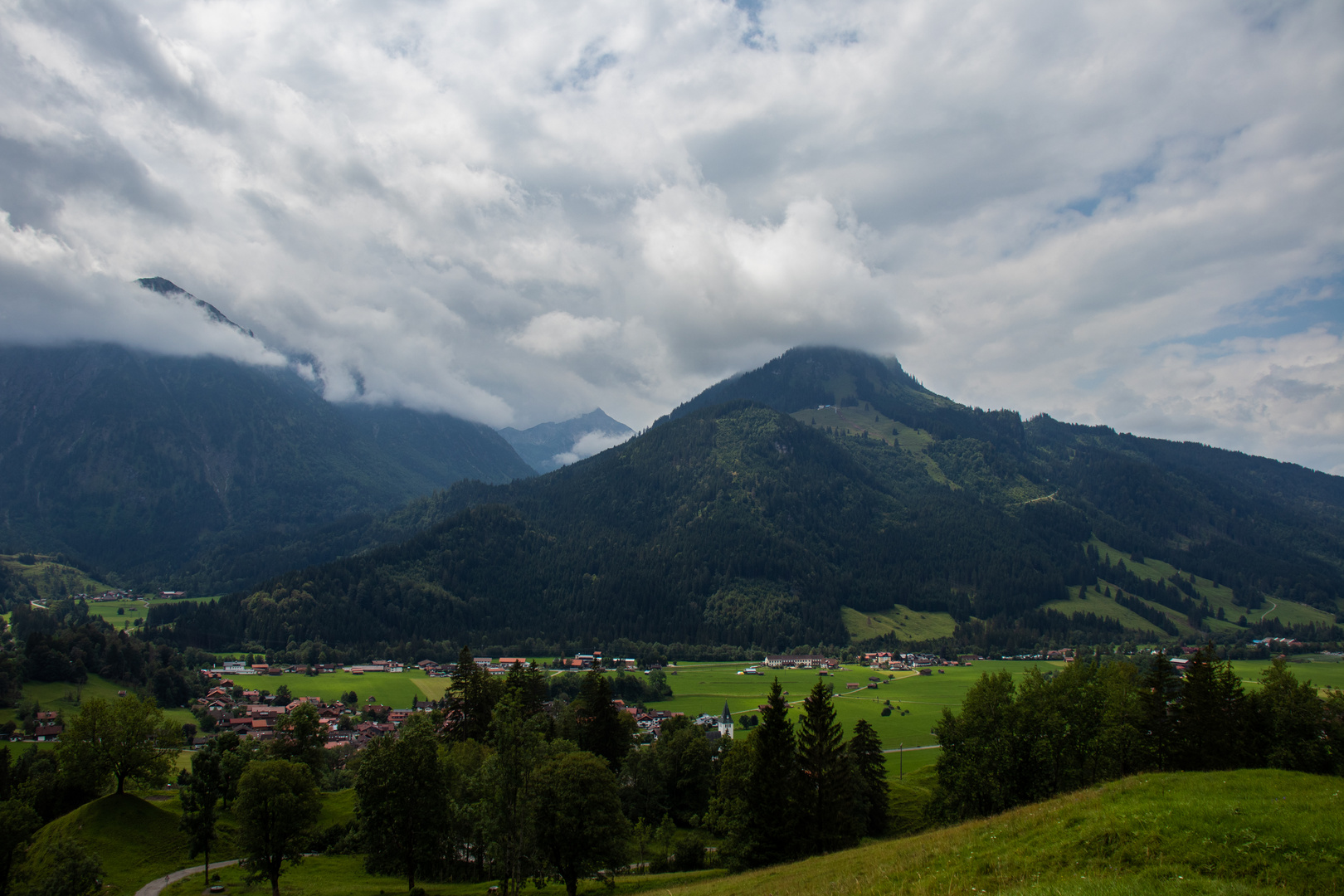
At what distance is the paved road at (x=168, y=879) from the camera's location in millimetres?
52188

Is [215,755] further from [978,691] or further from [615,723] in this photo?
[978,691]

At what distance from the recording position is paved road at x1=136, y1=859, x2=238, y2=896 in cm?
5219

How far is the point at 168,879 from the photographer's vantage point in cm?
5547

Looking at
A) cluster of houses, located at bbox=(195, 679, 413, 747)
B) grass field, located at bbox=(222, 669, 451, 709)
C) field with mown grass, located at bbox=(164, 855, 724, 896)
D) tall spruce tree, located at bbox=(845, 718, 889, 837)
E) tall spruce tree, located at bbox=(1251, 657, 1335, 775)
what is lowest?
grass field, located at bbox=(222, 669, 451, 709)

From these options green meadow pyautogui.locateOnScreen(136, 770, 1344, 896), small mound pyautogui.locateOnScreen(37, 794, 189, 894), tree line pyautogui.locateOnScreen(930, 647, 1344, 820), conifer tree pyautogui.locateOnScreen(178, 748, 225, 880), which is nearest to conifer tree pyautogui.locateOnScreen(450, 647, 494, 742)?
conifer tree pyautogui.locateOnScreen(178, 748, 225, 880)

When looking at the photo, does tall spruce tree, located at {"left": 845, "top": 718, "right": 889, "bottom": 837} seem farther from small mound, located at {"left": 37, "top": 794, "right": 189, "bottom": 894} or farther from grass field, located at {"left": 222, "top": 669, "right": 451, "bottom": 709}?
grass field, located at {"left": 222, "top": 669, "right": 451, "bottom": 709}

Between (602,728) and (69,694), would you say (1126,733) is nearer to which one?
(602,728)

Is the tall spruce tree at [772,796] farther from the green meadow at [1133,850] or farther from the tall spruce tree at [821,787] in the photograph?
the green meadow at [1133,850]

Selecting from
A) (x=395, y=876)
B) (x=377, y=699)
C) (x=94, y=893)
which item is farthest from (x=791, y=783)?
(x=377, y=699)

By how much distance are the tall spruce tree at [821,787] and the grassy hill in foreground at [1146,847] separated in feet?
61.7

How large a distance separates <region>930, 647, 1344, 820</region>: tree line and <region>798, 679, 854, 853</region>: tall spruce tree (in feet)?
48.1

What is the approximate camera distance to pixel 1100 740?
172 feet

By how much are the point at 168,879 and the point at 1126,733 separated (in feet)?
261

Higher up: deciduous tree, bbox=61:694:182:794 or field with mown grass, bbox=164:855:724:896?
deciduous tree, bbox=61:694:182:794
